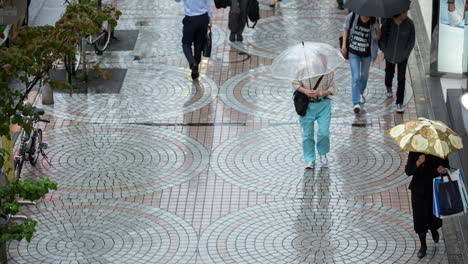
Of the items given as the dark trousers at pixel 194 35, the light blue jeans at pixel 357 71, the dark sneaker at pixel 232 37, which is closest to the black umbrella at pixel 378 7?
the light blue jeans at pixel 357 71

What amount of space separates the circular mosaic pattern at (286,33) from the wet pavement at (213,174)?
132mm

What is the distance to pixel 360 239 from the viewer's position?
10.7 m

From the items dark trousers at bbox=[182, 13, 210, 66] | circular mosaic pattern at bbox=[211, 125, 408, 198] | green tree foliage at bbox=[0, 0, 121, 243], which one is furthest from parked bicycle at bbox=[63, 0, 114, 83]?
green tree foliage at bbox=[0, 0, 121, 243]

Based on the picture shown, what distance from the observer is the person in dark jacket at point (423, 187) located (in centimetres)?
978

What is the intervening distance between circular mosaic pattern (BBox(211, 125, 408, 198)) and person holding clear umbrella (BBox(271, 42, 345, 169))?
41 cm

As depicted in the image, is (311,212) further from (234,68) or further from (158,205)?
(234,68)

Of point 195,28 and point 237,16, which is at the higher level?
point 195,28

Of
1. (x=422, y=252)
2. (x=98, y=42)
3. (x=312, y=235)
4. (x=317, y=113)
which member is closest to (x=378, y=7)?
(x=317, y=113)

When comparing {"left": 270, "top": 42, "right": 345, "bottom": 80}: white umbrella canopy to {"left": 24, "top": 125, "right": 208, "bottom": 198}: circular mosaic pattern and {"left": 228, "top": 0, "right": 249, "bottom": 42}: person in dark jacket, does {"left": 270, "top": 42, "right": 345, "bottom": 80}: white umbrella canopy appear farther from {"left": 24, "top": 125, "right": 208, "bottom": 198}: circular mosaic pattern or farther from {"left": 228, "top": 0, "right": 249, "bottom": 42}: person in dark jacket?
{"left": 228, "top": 0, "right": 249, "bottom": 42}: person in dark jacket

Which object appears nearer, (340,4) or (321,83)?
(321,83)

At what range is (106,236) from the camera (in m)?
10.9

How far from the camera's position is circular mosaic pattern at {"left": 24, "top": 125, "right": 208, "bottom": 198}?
12211 mm

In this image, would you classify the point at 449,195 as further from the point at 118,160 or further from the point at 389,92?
the point at 389,92

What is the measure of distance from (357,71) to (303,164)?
2.23 metres
